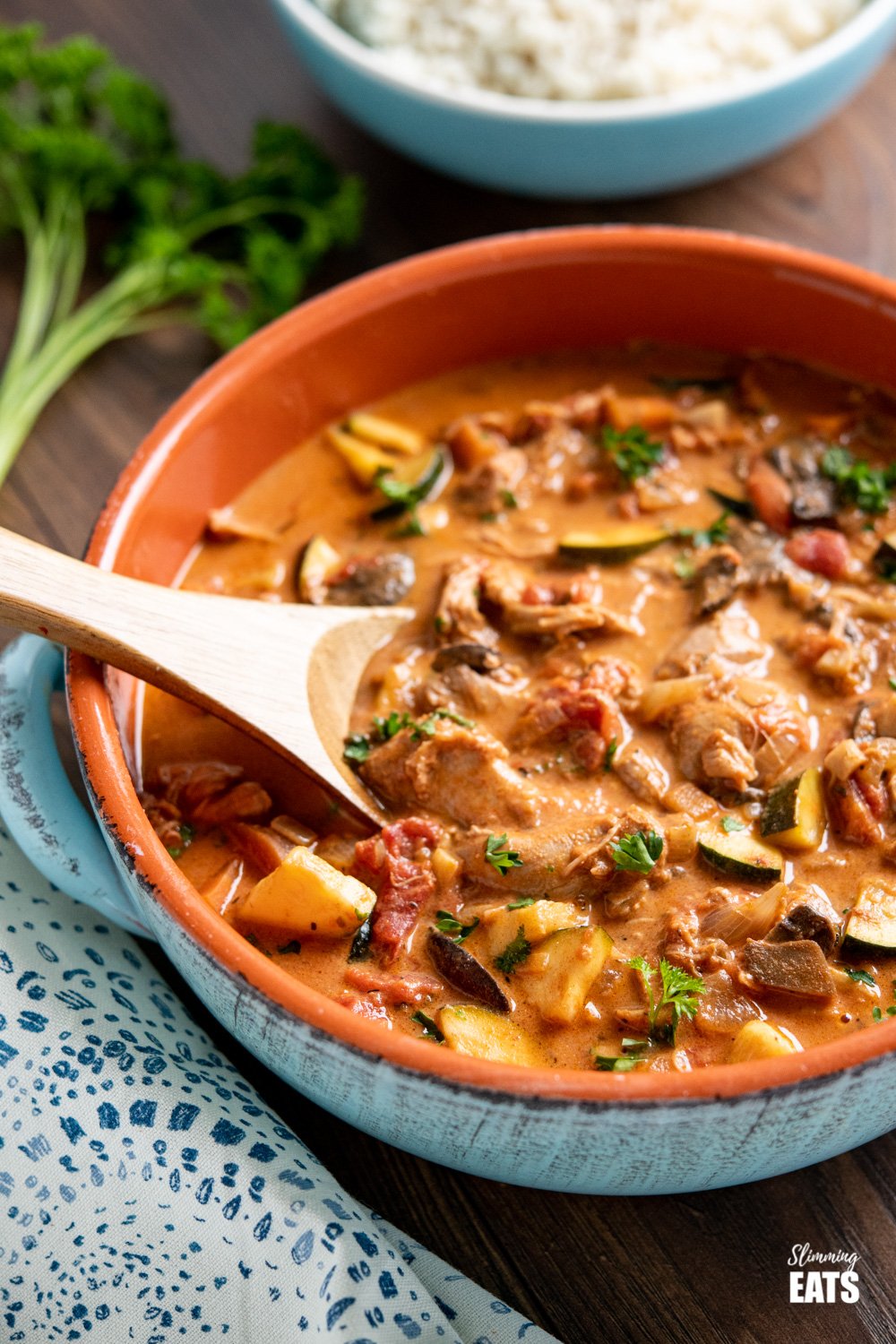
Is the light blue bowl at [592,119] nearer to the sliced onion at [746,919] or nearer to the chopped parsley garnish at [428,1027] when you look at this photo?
the sliced onion at [746,919]

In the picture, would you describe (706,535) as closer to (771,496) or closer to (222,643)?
(771,496)

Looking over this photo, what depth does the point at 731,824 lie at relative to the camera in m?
3.03

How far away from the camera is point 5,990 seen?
9.10 ft

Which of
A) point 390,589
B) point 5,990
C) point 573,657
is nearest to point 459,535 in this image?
point 390,589

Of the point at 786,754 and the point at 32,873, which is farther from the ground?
the point at 786,754

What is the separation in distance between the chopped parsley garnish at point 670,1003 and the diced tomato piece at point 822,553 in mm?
1263

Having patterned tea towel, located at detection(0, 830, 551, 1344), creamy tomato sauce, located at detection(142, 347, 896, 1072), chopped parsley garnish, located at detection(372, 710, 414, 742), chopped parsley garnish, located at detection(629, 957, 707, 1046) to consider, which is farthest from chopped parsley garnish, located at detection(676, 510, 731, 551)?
patterned tea towel, located at detection(0, 830, 551, 1344)

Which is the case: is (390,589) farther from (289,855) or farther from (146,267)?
(146,267)

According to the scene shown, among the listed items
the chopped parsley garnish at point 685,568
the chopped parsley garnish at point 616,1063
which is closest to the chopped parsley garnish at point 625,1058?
the chopped parsley garnish at point 616,1063

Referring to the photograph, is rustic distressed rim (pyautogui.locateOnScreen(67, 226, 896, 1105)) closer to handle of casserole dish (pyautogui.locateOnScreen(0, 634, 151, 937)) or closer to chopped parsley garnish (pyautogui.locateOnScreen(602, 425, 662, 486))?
handle of casserole dish (pyautogui.locateOnScreen(0, 634, 151, 937))

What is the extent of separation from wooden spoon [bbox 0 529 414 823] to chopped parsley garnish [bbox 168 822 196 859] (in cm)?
31

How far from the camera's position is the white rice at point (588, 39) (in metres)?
4.37

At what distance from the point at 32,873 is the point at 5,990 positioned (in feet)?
1.25

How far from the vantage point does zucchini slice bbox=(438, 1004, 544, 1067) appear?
2.69m
